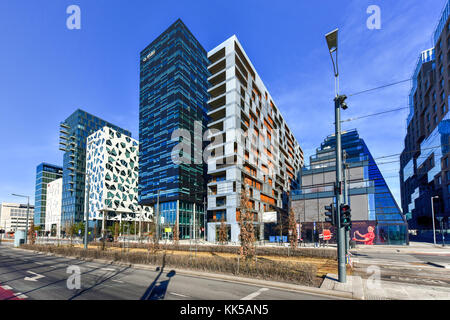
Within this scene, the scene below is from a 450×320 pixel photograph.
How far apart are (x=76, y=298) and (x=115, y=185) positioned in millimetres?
88805

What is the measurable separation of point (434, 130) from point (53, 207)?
150 metres

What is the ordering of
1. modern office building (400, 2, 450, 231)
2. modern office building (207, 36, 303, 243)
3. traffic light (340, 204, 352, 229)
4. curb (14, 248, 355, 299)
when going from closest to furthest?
1. curb (14, 248, 355, 299)
2. traffic light (340, 204, 352, 229)
3. modern office building (207, 36, 303, 243)
4. modern office building (400, 2, 450, 231)

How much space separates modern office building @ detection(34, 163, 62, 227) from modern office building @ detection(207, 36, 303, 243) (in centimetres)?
11400

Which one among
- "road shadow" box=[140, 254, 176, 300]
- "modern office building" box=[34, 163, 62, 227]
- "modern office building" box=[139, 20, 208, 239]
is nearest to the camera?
"road shadow" box=[140, 254, 176, 300]

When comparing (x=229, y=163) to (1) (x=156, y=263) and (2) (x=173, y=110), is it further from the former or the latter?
A: (1) (x=156, y=263)

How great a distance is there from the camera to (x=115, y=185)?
9244 cm

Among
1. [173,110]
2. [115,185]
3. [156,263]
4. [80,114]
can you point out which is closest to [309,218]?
[156,263]

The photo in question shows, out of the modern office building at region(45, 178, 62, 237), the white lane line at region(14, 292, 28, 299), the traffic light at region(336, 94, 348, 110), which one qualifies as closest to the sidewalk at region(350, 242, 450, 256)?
the traffic light at region(336, 94, 348, 110)

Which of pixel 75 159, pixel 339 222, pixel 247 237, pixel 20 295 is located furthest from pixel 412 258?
pixel 75 159

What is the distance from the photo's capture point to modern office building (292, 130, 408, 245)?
4203 cm

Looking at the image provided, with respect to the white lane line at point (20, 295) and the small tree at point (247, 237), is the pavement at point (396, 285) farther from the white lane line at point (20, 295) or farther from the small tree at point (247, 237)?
the white lane line at point (20, 295)

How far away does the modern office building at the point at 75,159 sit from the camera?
348 feet

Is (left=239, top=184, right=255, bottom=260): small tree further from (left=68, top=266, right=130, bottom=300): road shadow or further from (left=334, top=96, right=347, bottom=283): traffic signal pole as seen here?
(left=68, top=266, right=130, bottom=300): road shadow

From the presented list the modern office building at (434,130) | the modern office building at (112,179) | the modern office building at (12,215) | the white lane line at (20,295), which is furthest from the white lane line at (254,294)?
the modern office building at (12,215)
